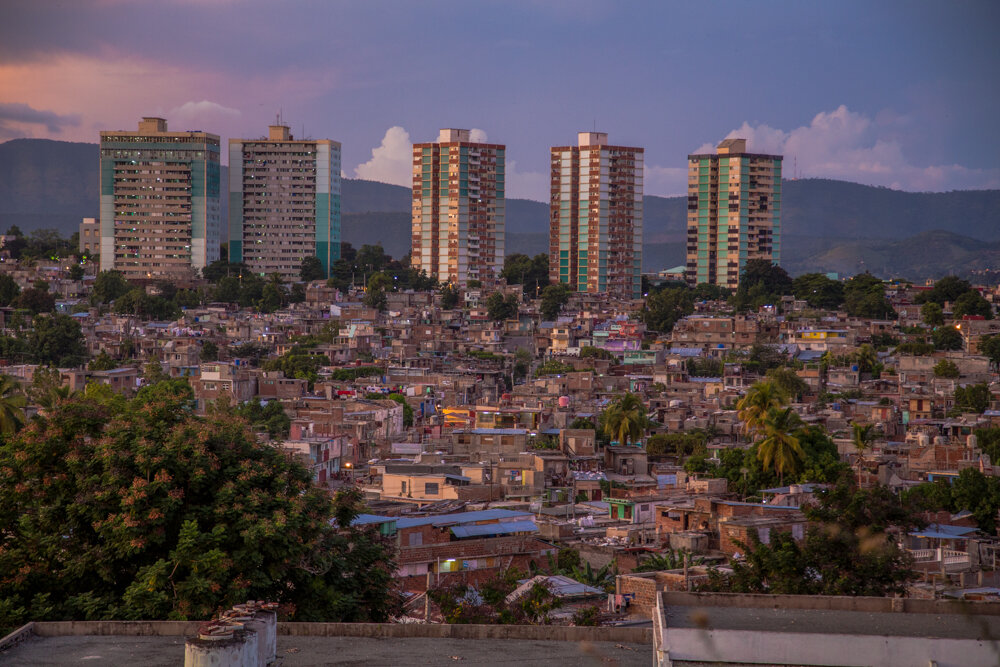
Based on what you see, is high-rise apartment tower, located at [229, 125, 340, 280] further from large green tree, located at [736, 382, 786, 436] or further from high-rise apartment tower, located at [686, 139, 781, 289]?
large green tree, located at [736, 382, 786, 436]

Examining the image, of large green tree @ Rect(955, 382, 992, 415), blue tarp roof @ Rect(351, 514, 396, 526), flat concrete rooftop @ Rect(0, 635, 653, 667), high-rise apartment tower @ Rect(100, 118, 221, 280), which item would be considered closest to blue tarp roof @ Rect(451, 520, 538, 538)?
blue tarp roof @ Rect(351, 514, 396, 526)

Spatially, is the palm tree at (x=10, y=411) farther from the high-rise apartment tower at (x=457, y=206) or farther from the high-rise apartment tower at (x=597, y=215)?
the high-rise apartment tower at (x=597, y=215)

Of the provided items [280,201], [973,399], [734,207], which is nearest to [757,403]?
[973,399]

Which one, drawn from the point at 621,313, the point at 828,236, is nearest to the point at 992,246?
the point at 828,236

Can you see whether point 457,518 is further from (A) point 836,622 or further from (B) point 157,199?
(B) point 157,199

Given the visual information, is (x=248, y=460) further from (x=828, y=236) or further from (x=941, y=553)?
(x=828, y=236)

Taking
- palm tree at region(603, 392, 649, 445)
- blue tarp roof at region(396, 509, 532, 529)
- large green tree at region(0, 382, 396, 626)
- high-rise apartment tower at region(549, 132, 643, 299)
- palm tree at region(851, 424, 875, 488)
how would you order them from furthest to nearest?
high-rise apartment tower at region(549, 132, 643, 299)
palm tree at region(603, 392, 649, 445)
palm tree at region(851, 424, 875, 488)
blue tarp roof at region(396, 509, 532, 529)
large green tree at region(0, 382, 396, 626)
